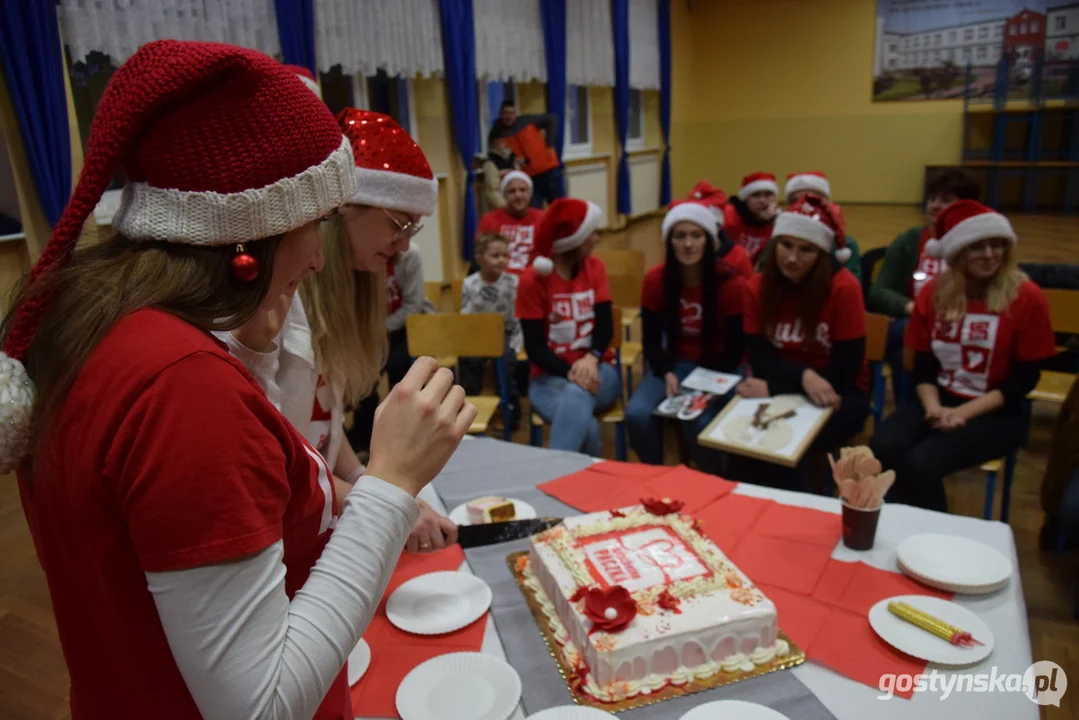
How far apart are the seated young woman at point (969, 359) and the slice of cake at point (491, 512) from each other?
164cm

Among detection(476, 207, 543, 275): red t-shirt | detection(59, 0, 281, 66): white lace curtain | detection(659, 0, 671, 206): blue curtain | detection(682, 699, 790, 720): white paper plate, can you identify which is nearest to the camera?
detection(682, 699, 790, 720): white paper plate

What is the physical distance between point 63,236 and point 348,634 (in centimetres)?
46

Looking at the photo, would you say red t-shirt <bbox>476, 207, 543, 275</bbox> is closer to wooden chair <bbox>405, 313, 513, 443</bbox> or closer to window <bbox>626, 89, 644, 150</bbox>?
wooden chair <bbox>405, 313, 513, 443</bbox>

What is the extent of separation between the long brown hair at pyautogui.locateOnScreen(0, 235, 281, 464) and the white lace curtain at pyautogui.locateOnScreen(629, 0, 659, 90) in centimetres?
972

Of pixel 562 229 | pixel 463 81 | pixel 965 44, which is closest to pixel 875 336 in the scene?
pixel 562 229

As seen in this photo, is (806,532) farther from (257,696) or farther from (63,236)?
(63,236)

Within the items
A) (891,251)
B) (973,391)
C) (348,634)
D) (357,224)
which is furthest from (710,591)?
(891,251)

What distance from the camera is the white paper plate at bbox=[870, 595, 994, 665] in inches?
45.3

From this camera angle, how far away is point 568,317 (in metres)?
3.28

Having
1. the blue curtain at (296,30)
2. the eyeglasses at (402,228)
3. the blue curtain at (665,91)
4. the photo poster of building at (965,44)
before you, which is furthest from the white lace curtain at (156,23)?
the photo poster of building at (965,44)

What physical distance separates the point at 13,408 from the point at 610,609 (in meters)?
0.86

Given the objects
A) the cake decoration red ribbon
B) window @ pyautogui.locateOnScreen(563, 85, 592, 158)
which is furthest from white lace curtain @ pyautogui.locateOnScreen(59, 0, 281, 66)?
window @ pyautogui.locateOnScreen(563, 85, 592, 158)

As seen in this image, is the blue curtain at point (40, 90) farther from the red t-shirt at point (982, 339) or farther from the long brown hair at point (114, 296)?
the red t-shirt at point (982, 339)

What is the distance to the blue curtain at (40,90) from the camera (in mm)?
3396
